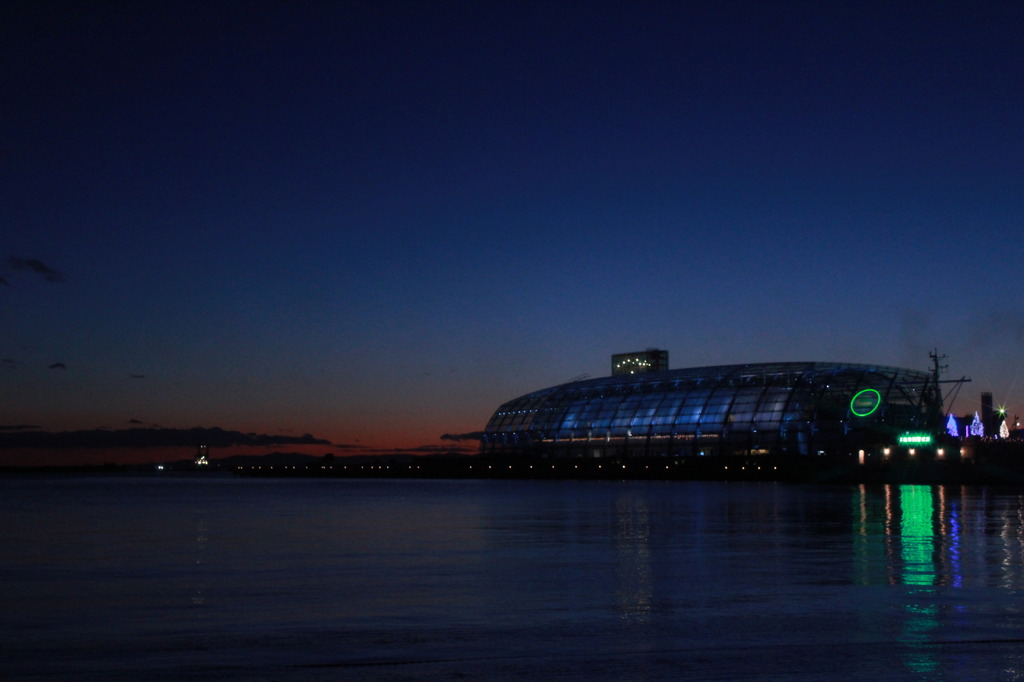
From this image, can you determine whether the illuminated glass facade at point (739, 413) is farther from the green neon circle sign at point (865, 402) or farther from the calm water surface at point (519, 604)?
the calm water surface at point (519, 604)

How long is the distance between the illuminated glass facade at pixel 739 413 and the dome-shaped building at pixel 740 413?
152 mm

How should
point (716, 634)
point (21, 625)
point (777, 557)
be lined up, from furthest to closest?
point (777, 557) → point (21, 625) → point (716, 634)

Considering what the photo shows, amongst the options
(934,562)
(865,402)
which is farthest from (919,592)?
(865,402)

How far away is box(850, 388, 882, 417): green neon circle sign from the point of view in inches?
5507

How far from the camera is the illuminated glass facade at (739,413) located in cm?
14112

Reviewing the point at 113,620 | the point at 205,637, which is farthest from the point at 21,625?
the point at 205,637

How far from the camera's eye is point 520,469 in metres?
178

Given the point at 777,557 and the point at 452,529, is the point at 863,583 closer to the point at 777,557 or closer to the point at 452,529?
the point at 777,557

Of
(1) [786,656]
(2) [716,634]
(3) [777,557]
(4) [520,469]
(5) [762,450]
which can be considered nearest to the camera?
(1) [786,656]

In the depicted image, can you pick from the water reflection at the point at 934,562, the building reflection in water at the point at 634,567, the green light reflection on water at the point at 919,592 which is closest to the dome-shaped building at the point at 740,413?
the water reflection at the point at 934,562

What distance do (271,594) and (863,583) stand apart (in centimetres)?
1167

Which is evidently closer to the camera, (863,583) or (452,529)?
(863,583)

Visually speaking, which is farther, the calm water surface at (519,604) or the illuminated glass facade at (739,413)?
the illuminated glass facade at (739,413)

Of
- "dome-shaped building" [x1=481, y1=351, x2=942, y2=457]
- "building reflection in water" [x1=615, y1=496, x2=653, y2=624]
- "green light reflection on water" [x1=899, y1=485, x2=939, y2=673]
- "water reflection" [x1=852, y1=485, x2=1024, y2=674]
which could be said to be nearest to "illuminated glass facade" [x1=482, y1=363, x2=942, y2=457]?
"dome-shaped building" [x1=481, y1=351, x2=942, y2=457]
